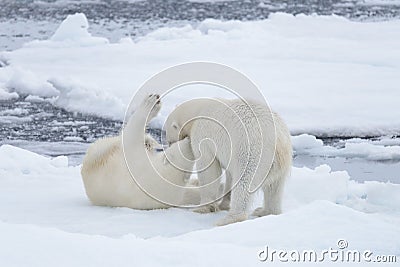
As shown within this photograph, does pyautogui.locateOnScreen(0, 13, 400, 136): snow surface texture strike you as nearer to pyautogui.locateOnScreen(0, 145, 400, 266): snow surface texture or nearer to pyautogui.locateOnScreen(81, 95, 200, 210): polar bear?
pyautogui.locateOnScreen(0, 145, 400, 266): snow surface texture

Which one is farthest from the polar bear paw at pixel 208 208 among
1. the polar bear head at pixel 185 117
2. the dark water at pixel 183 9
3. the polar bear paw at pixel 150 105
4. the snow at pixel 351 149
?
the dark water at pixel 183 9

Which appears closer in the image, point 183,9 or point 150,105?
point 150,105

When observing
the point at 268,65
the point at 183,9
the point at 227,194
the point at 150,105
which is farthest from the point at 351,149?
the point at 183,9

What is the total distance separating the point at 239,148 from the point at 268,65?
23.3 feet

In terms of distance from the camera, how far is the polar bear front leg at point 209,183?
16.4 ft

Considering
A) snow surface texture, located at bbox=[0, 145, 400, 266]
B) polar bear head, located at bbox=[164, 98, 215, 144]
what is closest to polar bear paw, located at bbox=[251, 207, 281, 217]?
snow surface texture, located at bbox=[0, 145, 400, 266]

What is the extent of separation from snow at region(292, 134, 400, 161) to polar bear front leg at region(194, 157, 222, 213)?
7.70 ft

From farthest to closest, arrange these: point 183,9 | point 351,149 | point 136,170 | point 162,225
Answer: point 183,9 → point 351,149 → point 136,170 → point 162,225

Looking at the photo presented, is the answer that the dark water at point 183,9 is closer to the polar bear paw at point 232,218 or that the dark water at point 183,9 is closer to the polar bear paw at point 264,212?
the polar bear paw at point 264,212

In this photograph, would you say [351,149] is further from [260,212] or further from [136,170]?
[136,170]

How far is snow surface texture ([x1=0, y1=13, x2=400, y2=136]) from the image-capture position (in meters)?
8.91

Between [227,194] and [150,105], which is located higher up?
[150,105]

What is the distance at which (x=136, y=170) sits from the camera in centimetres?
514

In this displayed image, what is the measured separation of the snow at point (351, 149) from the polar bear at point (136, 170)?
7.76 feet
